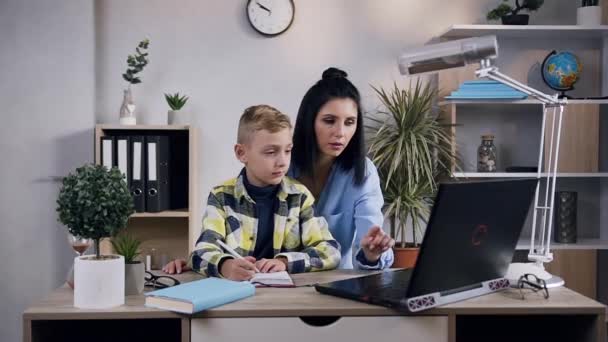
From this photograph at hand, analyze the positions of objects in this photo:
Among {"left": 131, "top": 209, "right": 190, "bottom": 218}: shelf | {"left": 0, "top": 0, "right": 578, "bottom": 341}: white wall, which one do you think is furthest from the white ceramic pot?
{"left": 131, "top": 209, "right": 190, "bottom": 218}: shelf

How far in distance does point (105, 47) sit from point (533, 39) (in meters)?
2.38

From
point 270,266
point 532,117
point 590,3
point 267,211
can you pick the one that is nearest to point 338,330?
point 270,266

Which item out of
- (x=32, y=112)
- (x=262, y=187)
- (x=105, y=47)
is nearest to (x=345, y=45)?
(x=105, y=47)

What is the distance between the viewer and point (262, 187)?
1.90m

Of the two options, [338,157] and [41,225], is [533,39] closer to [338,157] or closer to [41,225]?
[338,157]

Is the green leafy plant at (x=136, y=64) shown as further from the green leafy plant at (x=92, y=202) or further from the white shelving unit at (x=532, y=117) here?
the green leafy plant at (x=92, y=202)

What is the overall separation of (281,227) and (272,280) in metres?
0.31

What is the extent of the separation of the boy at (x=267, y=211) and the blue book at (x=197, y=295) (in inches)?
14.2

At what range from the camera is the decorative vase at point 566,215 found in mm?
3453

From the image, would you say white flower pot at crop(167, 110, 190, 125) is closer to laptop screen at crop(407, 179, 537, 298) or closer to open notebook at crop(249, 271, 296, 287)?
open notebook at crop(249, 271, 296, 287)

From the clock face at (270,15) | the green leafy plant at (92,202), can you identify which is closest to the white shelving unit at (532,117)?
the clock face at (270,15)

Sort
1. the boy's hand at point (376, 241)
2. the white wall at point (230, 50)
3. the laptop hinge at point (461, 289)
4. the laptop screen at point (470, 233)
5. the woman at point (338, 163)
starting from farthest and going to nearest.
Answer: the white wall at point (230, 50)
the woman at point (338, 163)
the boy's hand at point (376, 241)
the laptop hinge at point (461, 289)
the laptop screen at point (470, 233)

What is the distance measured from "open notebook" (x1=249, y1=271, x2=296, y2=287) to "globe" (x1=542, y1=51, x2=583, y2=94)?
2466mm

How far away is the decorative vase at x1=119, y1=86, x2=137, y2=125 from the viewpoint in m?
3.46
